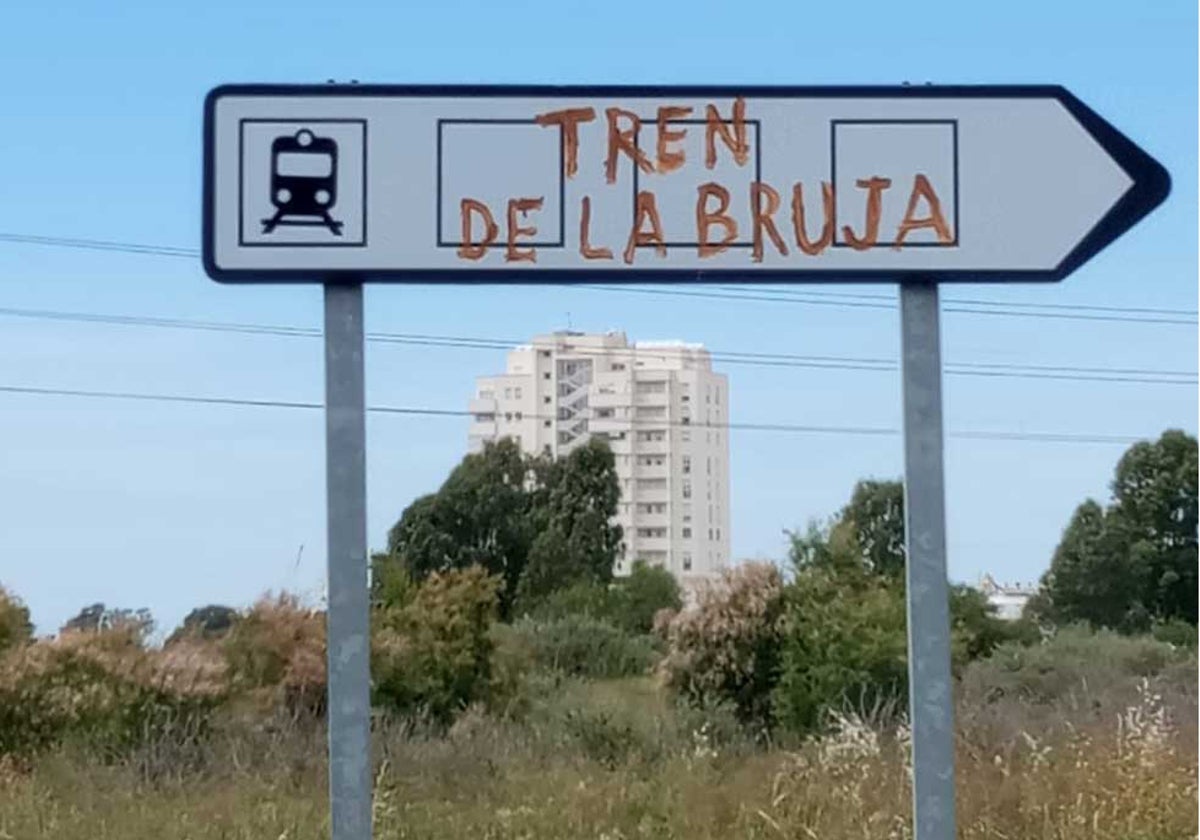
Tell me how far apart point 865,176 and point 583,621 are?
2200 centimetres

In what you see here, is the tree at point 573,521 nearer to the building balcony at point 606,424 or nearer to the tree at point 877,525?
the building balcony at point 606,424

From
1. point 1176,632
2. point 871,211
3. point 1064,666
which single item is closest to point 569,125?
point 871,211

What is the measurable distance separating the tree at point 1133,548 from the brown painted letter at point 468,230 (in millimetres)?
32773

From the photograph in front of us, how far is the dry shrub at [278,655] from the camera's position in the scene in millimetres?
15766

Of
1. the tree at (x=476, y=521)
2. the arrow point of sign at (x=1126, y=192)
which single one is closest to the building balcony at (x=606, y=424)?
the tree at (x=476, y=521)

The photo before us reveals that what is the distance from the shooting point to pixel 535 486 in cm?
4684

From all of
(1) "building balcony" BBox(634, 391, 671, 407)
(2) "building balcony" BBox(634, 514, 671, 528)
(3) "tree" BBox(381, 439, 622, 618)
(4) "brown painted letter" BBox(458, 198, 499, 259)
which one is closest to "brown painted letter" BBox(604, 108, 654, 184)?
(4) "brown painted letter" BBox(458, 198, 499, 259)

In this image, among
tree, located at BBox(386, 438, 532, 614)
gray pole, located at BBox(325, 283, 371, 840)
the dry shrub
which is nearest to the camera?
gray pole, located at BBox(325, 283, 371, 840)

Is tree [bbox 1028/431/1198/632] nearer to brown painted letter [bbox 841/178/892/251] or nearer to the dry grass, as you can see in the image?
the dry grass

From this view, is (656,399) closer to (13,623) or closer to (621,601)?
(621,601)

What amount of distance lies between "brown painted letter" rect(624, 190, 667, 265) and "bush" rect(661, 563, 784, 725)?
51.6ft

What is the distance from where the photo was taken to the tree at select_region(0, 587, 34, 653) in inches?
639

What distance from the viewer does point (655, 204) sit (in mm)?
3029

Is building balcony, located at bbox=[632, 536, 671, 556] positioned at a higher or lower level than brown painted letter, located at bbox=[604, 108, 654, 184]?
lower
